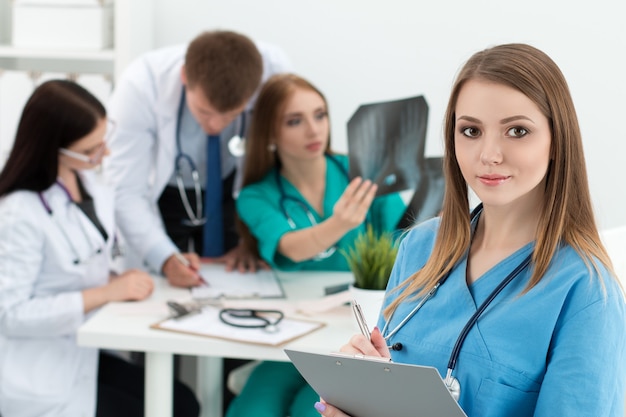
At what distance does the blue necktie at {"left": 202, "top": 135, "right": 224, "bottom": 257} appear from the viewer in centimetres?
253

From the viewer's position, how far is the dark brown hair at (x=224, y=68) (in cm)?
227

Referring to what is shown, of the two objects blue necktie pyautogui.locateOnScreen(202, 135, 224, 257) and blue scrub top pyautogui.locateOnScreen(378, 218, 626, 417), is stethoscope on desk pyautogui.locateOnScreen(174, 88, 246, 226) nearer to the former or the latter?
blue necktie pyautogui.locateOnScreen(202, 135, 224, 257)

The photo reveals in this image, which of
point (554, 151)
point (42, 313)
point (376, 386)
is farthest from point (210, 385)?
point (554, 151)

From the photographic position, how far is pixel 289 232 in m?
2.28

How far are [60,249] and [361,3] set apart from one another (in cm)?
136

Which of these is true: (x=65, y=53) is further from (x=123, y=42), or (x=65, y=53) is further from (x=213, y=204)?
(x=213, y=204)

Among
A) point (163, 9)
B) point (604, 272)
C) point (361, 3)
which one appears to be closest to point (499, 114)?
point (604, 272)

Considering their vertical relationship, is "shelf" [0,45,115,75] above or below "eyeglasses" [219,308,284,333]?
above

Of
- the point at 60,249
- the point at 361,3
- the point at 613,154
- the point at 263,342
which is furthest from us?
the point at 361,3

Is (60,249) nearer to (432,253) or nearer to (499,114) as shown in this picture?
(432,253)

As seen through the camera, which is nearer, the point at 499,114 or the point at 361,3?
the point at 499,114

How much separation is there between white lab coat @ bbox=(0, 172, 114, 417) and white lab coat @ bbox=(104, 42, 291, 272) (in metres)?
0.33

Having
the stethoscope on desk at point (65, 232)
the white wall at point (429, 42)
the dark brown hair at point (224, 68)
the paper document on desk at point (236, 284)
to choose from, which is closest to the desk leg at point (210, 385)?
the paper document on desk at point (236, 284)

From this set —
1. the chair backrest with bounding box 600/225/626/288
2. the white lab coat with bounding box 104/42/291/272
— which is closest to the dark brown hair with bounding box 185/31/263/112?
the white lab coat with bounding box 104/42/291/272
